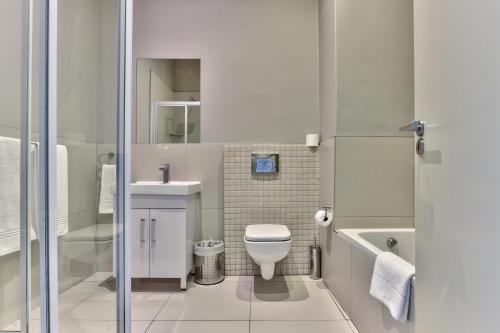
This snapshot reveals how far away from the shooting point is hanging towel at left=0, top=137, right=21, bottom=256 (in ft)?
4.15

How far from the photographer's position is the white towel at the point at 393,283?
1075 mm

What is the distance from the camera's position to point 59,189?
1062 mm

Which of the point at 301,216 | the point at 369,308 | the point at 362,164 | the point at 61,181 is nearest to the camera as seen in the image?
the point at 61,181

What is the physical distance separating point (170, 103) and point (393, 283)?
2.24 metres

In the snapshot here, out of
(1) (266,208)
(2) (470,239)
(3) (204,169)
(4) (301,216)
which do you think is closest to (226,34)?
(3) (204,169)

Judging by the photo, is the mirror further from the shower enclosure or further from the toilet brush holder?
the toilet brush holder

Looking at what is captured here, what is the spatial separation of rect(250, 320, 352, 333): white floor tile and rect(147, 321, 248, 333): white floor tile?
0.27ft

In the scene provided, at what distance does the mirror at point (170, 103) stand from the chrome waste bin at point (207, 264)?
98 cm

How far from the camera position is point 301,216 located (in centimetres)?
250

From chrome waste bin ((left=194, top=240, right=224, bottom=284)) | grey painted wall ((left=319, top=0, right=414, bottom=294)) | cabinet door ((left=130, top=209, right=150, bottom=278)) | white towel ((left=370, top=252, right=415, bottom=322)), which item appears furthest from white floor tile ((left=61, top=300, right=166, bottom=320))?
grey painted wall ((left=319, top=0, right=414, bottom=294))

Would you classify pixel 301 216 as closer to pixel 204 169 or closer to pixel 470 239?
pixel 204 169

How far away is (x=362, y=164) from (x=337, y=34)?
3.12ft

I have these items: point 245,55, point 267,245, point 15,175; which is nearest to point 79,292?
point 15,175

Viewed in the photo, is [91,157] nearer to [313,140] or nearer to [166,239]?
[166,239]
